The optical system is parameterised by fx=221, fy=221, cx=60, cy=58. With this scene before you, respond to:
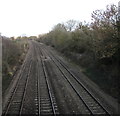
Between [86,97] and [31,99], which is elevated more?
[31,99]

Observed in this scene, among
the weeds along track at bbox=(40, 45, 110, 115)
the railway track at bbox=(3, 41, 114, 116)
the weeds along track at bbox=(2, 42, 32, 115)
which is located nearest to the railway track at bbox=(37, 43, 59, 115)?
the railway track at bbox=(3, 41, 114, 116)

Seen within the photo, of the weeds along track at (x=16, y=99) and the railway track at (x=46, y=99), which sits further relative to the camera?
the weeds along track at (x=16, y=99)

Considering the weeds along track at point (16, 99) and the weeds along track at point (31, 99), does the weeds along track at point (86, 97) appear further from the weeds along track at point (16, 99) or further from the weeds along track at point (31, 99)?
the weeds along track at point (16, 99)

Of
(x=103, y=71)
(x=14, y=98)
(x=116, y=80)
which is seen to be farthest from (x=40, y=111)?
(x=103, y=71)

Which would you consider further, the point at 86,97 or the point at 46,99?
the point at 86,97

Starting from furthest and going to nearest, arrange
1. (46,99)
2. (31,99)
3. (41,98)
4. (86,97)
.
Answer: (86,97), (41,98), (31,99), (46,99)

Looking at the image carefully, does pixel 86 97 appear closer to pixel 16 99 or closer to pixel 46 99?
pixel 46 99

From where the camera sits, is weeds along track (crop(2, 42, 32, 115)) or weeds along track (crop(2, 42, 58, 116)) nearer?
weeds along track (crop(2, 42, 58, 116))

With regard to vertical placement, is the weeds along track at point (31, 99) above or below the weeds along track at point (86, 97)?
above

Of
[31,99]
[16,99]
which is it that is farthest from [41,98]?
[16,99]

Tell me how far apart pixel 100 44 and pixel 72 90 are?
5335 mm

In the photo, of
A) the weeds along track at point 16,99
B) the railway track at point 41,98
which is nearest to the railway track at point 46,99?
the railway track at point 41,98

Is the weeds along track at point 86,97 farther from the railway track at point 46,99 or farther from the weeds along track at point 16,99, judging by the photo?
the weeds along track at point 16,99

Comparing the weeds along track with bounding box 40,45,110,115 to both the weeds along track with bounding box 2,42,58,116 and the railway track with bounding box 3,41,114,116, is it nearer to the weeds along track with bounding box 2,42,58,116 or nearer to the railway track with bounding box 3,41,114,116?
the railway track with bounding box 3,41,114,116
